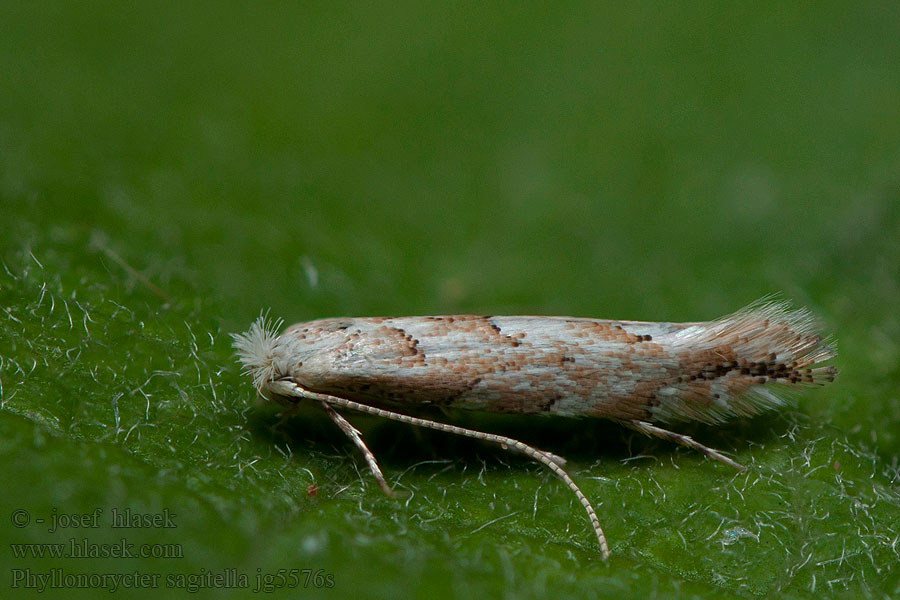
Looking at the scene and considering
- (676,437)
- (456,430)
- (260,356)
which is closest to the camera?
(456,430)

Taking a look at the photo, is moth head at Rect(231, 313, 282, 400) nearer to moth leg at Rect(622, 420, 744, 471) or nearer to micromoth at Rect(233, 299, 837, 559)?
micromoth at Rect(233, 299, 837, 559)

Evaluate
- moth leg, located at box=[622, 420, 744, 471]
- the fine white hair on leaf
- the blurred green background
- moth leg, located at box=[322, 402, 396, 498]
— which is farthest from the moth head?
moth leg, located at box=[622, 420, 744, 471]

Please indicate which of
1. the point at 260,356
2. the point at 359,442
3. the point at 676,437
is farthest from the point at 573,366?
the point at 260,356

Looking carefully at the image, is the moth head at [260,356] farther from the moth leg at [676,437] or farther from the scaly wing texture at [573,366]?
the moth leg at [676,437]

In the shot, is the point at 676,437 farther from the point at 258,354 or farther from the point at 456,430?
the point at 258,354

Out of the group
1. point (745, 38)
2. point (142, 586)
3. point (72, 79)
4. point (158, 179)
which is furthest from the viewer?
point (745, 38)

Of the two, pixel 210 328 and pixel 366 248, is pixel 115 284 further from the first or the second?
pixel 366 248

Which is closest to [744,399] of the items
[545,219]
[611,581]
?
[611,581]
